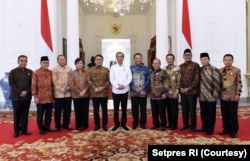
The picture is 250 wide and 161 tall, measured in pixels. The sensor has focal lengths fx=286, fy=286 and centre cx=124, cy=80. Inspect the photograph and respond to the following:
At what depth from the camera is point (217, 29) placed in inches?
337

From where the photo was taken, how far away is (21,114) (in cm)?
479

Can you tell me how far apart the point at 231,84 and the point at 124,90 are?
5.72 ft

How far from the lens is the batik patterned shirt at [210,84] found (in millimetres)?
4559

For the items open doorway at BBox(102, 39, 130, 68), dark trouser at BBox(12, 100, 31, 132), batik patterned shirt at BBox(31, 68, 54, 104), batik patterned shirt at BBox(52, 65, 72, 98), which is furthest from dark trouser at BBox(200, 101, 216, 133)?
open doorway at BBox(102, 39, 130, 68)

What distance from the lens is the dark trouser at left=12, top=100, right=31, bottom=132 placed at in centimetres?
469

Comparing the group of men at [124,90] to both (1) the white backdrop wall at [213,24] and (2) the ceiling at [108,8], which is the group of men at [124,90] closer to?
(1) the white backdrop wall at [213,24]

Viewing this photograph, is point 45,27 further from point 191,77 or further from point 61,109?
point 191,77

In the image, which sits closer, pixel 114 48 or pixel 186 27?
pixel 186 27

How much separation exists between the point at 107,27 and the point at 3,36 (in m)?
6.70

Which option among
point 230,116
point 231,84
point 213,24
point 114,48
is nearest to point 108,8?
point 114,48

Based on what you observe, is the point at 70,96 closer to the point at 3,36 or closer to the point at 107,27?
the point at 3,36

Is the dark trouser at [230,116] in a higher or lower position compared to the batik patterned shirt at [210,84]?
lower

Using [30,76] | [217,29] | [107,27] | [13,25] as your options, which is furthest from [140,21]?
[30,76]

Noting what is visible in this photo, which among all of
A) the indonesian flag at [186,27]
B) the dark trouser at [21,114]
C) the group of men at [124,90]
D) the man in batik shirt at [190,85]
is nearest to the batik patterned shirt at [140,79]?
the group of men at [124,90]
